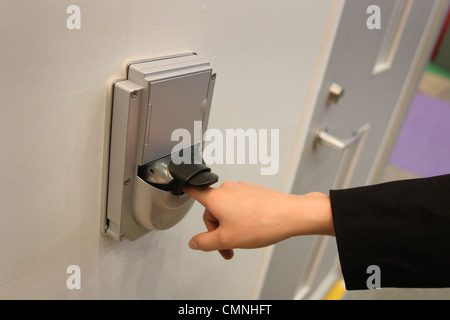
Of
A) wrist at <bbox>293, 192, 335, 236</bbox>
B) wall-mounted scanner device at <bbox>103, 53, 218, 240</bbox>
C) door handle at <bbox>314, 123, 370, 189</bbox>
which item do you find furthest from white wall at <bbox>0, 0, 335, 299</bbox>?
door handle at <bbox>314, 123, 370, 189</bbox>

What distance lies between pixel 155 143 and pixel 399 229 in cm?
26

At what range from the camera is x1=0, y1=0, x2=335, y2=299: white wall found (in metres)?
0.29

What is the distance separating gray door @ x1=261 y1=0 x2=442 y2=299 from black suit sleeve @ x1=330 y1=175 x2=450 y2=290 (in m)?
0.25

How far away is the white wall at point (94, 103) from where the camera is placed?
0.95ft

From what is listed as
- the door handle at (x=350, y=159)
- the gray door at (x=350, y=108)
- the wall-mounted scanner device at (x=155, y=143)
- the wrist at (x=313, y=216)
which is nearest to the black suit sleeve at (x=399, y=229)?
the wrist at (x=313, y=216)

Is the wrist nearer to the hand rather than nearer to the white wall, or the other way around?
the hand

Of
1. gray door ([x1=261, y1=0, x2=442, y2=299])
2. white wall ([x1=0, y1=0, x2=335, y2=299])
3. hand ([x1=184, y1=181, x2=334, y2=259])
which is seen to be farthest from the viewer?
gray door ([x1=261, y1=0, x2=442, y2=299])

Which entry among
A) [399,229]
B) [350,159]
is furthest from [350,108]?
[399,229]

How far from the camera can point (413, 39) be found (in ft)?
3.11

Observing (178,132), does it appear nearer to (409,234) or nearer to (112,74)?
(112,74)

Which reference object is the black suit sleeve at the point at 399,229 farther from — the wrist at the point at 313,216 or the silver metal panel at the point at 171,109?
the silver metal panel at the point at 171,109
